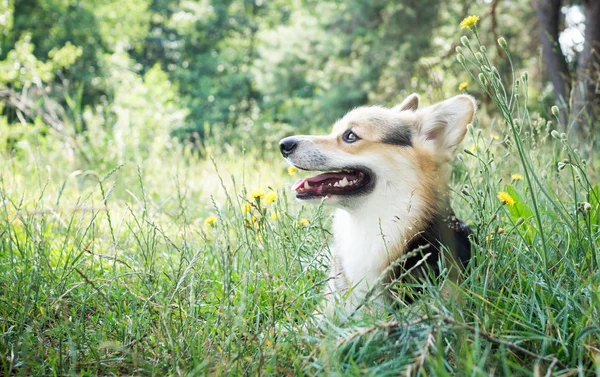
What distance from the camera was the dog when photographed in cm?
256

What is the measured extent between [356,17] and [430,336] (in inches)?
446

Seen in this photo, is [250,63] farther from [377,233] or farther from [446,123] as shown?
[377,233]

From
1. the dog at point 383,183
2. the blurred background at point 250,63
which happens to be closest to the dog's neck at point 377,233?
the dog at point 383,183

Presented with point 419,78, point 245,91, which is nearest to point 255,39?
point 245,91

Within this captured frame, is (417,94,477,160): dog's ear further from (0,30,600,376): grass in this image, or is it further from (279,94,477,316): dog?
(0,30,600,376): grass

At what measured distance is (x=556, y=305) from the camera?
1.93 meters

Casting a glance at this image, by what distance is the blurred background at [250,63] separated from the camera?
6734 mm

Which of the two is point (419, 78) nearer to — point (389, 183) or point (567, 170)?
point (567, 170)

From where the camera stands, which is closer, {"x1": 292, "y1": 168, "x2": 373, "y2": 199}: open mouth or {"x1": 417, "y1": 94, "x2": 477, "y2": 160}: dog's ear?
{"x1": 417, "y1": 94, "x2": 477, "y2": 160}: dog's ear

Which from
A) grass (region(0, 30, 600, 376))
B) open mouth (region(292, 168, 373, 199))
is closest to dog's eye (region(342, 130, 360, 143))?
open mouth (region(292, 168, 373, 199))

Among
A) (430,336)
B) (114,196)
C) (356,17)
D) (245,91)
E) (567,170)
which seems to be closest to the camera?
(430,336)

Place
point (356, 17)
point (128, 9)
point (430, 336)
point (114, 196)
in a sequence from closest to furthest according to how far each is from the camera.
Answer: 1. point (430, 336)
2. point (114, 196)
3. point (356, 17)
4. point (128, 9)

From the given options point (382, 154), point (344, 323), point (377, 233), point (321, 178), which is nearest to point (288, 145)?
point (321, 178)

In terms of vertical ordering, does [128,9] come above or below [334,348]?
above
